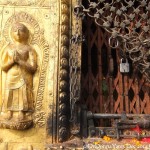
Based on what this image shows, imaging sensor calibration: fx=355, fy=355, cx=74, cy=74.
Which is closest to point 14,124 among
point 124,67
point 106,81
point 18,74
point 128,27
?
point 18,74

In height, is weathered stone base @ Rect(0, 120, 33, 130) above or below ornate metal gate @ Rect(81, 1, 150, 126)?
below

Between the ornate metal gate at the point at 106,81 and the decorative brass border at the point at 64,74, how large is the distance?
1.81 feet

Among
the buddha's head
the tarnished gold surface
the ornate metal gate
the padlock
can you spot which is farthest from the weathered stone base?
the padlock

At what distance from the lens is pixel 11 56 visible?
6266mm

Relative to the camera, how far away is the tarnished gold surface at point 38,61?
6105 millimetres

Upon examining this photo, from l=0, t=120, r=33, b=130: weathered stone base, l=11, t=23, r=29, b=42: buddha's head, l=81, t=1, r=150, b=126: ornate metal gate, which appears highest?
l=11, t=23, r=29, b=42: buddha's head

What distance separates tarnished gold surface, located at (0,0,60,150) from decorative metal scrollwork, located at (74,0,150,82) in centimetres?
63

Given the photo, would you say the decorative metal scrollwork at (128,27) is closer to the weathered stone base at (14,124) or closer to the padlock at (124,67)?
the padlock at (124,67)

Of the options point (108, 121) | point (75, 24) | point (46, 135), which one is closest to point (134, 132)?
point (108, 121)

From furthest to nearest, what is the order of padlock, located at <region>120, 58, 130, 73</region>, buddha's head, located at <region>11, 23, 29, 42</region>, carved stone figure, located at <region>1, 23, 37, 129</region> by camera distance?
padlock, located at <region>120, 58, 130, 73</region>
buddha's head, located at <region>11, 23, 29, 42</region>
carved stone figure, located at <region>1, 23, 37, 129</region>

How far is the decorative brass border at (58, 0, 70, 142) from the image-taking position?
616cm

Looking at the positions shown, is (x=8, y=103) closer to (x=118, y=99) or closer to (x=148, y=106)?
(x=118, y=99)

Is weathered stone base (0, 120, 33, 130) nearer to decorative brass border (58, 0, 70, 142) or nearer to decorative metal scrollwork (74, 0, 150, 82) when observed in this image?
decorative brass border (58, 0, 70, 142)

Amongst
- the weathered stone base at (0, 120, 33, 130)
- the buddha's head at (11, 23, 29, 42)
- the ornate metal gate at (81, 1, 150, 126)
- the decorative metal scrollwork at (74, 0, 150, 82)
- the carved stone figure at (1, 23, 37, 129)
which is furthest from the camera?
the ornate metal gate at (81, 1, 150, 126)
